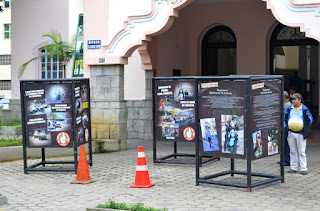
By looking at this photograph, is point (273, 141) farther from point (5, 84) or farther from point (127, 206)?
point (5, 84)

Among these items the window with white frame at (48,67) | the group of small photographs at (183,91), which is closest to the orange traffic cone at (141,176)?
the group of small photographs at (183,91)

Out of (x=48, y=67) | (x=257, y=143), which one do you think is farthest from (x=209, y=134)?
(x=48, y=67)

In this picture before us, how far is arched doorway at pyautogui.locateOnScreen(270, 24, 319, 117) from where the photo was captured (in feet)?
64.7

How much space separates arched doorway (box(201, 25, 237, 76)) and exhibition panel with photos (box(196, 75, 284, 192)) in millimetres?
10632

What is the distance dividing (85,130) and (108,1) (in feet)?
15.5

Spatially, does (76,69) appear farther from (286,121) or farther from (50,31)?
(286,121)

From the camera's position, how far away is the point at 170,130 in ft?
41.5

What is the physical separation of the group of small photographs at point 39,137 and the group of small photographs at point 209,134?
3308 millimetres

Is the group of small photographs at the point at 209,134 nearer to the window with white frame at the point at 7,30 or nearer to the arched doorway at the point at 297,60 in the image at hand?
the arched doorway at the point at 297,60

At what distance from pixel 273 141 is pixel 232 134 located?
0.89 metres

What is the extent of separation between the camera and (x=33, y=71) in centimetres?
2228

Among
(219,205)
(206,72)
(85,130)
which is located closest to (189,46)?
(206,72)

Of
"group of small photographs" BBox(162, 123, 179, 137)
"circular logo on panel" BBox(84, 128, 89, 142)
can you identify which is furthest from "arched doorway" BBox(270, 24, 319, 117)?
"circular logo on panel" BBox(84, 128, 89, 142)

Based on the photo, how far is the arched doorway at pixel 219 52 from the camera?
20.8 m
